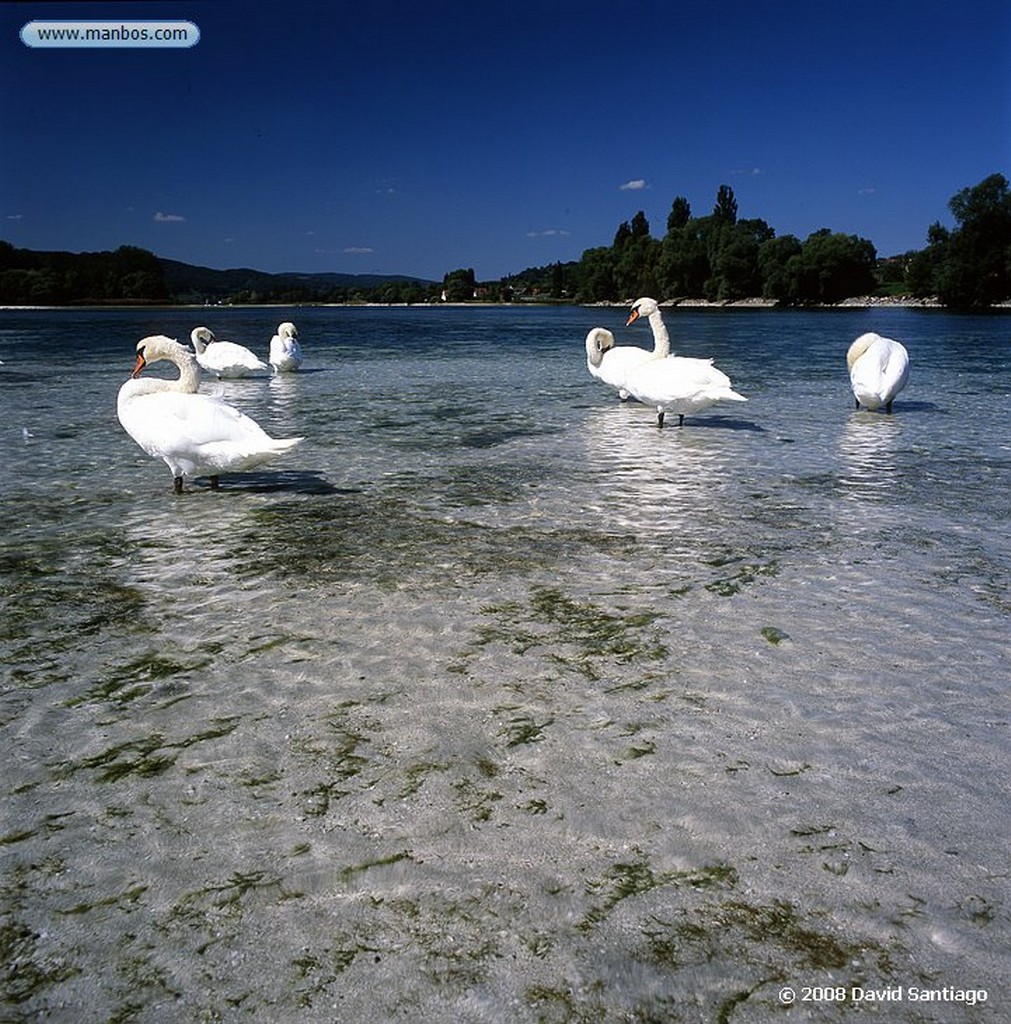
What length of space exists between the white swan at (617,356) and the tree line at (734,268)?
87.2 m

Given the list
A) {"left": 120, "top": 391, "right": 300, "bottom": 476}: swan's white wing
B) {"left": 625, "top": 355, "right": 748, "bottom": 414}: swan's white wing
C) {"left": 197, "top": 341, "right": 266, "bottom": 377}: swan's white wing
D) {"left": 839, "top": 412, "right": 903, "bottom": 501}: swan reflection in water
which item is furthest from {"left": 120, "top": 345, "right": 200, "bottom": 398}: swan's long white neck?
{"left": 197, "top": 341, "right": 266, "bottom": 377}: swan's white wing

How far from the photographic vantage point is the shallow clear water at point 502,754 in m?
2.58

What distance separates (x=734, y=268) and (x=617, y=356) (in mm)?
113213

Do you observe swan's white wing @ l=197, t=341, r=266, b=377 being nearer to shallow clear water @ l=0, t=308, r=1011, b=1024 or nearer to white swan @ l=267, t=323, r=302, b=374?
white swan @ l=267, t=323, r=302, b=374

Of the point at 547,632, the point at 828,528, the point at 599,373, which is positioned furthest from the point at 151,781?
the point at 599,373

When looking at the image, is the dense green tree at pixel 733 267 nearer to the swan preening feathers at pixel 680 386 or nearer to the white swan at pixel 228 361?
the white swan at pixel 228 361

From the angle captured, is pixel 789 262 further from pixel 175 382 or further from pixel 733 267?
pixel 175 382

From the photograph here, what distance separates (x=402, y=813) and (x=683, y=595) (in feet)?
9.34

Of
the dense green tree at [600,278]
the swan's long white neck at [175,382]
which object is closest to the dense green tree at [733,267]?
the dense green tree at [600,278]

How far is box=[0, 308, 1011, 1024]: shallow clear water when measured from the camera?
2.58m

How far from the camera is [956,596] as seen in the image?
5.57 metres

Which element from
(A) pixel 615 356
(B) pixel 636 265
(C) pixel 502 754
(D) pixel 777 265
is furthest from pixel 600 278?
(C) pixel 502 754

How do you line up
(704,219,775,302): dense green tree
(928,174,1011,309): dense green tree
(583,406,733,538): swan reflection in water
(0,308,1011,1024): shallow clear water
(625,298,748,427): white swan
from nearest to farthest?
(0,308,1011,1024): shallow clear water < (583,406,733,538): swan reflection in water < (625,298,748,427): white swan < (928,174,1011,309): dense green tree < (704,219,775,302): dense green tree

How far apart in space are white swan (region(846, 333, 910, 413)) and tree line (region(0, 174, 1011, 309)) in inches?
3419
